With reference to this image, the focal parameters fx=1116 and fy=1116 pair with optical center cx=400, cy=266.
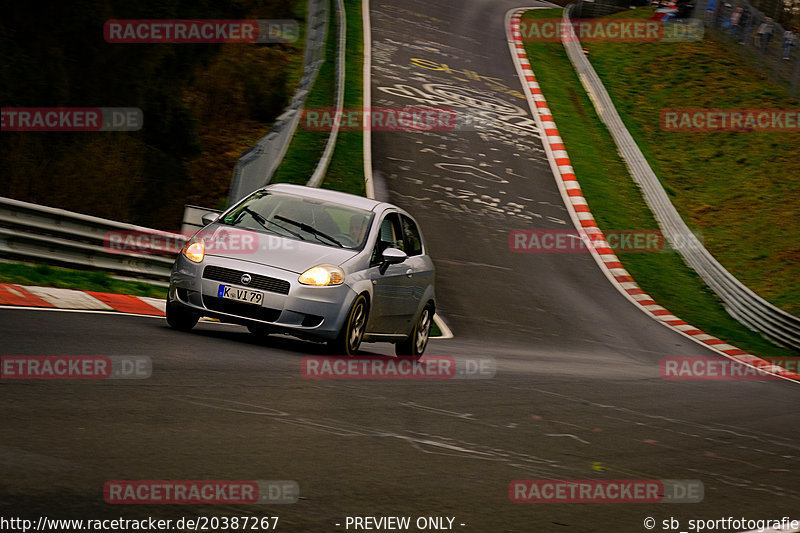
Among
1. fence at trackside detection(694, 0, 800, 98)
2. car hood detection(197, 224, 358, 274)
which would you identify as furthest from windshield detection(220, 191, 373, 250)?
fence at trackside detection(694, 0, 800, 98)

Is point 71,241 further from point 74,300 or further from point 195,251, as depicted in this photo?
point 195,251

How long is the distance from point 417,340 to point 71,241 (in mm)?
4959

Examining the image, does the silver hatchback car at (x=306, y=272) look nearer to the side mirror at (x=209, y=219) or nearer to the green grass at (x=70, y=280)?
the side mirror at (x=209, y=219)

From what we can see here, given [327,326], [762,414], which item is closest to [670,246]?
[762,414]

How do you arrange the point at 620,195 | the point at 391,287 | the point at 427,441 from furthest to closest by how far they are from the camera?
the point at 620,195 → the point at 391,287 → the point at 427,441

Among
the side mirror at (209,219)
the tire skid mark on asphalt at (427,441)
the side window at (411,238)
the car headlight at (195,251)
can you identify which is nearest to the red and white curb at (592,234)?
the side window at (411,238)

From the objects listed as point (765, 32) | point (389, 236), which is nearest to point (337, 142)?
point (765, 32)

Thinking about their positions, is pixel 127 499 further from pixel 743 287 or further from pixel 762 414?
pixel 743 287

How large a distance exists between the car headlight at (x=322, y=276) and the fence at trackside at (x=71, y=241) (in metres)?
4.70

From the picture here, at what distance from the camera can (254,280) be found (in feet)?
34.9

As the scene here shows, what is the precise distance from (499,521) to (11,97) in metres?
13.7

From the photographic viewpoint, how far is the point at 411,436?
754 centimetres

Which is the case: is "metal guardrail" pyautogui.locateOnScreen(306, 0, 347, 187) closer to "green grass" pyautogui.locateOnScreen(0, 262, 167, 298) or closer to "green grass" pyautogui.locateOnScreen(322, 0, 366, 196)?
"green grass" pyautogui.locateOnScreen(322, 0, 366, 196)

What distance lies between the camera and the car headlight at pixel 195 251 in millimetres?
10906
